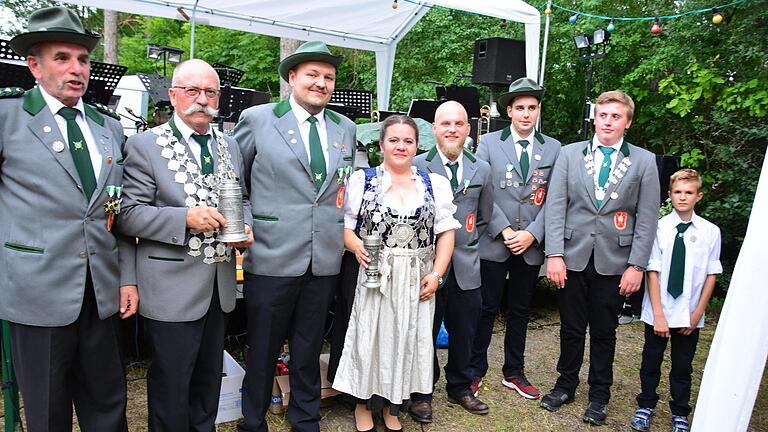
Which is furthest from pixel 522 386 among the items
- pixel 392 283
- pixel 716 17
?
pixel 716 17

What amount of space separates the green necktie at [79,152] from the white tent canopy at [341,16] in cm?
585

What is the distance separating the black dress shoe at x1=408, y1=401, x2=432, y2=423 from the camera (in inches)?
127

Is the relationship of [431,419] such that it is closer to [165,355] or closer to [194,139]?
[165,355]

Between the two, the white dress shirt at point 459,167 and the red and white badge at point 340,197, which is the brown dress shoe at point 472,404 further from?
the red and white badge at point 340,197

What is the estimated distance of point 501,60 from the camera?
8.45 metres

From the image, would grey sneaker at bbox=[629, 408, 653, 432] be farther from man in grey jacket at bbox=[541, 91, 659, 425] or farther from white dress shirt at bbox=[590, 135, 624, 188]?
white dress shirt at bbox=[590, 135, 624, 188]

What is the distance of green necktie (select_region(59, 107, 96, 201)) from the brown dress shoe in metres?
2.42

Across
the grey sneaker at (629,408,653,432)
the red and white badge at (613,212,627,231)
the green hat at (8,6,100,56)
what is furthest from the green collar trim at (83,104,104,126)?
the grey sneaker at (629,408,653,432)

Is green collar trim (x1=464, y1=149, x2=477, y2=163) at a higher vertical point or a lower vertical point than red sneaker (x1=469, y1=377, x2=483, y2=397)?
higher

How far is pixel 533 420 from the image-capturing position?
11.1 feet

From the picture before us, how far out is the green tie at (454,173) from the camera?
3.23 metres

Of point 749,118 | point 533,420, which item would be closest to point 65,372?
point 533,420

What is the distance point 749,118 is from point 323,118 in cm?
569

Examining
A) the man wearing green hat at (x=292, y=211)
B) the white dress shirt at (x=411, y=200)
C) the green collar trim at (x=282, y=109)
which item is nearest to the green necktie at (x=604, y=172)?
the white dress shirt at (x=411, y=200)
